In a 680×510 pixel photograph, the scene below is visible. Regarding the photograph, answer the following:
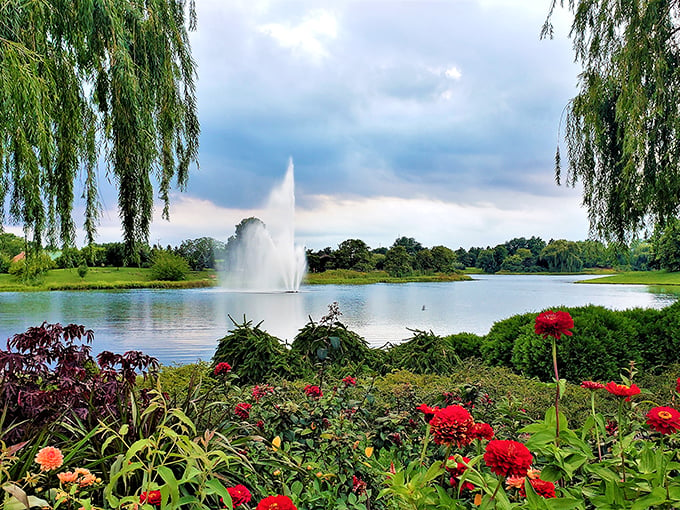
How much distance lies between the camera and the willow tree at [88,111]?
2.26 m

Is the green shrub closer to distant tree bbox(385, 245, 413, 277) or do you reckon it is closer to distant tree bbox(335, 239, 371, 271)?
distant tree bbox(335, 239, 371, 271)

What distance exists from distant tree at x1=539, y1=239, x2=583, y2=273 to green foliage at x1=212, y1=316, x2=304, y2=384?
21.4m

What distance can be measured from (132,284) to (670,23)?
16057mm

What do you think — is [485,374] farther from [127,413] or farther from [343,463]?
[127,413]

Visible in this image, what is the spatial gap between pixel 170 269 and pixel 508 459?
16.9m

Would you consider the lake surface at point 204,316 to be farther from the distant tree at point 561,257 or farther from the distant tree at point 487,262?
the distant tree at point 487,262

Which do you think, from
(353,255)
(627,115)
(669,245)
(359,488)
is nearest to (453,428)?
(359,488)

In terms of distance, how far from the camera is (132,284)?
15523 mm

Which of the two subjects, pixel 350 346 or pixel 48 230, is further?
pixel 350 346

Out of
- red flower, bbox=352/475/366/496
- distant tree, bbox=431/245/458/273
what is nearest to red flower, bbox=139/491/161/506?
red flower, bbox=352/475/366/496

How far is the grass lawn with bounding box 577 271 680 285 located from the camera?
18639 mm

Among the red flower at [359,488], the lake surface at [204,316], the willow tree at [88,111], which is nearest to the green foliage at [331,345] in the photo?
the lake surface at [204,316]

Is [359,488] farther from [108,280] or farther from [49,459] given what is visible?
[108,280]

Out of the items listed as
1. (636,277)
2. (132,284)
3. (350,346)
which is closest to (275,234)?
(132,284)
